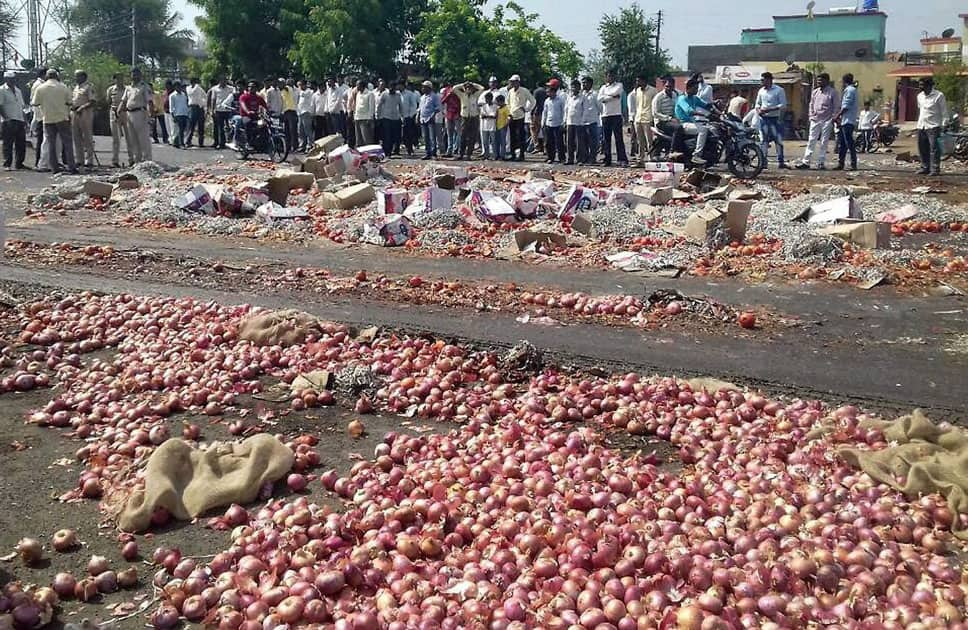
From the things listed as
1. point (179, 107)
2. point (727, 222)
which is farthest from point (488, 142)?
point (727, 222)

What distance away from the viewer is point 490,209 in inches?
434

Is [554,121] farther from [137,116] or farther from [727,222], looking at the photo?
[727,222]

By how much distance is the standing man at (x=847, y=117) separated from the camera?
16.5m

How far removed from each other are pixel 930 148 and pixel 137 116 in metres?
15.3

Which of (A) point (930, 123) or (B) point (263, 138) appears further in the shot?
(B) point (263, 138)

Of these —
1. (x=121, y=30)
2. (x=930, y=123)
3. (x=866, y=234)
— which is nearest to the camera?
(x=866, y=234)

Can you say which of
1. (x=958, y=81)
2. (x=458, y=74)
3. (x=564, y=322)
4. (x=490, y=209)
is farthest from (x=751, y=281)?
(x=958, y=81)

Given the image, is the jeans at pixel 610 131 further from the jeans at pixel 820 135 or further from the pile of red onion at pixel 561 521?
the pile of red onion at pixel 561 521

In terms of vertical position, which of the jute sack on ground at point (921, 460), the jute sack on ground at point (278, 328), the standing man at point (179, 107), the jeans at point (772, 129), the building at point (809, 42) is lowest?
the jute sack on ground at point (921, 460)

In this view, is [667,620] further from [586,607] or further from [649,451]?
[649,451]

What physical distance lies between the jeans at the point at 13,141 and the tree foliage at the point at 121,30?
144 ft

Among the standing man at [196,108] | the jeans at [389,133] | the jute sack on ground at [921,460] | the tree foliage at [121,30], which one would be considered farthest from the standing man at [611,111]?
the tree foliage at [121,30]

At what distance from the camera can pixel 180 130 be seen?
23.7 meters

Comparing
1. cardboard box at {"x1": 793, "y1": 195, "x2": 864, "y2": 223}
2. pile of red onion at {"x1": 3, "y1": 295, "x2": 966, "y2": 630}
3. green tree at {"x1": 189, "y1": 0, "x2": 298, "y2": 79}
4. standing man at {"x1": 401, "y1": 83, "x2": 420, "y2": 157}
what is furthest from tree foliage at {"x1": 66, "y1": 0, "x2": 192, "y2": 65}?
pile of red onion at {"x1": 3, "y1": 295, "x2": 966, "y2": 630}
